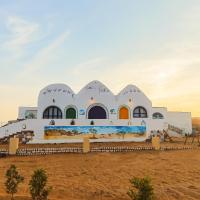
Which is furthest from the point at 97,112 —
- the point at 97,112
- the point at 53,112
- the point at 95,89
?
the point at 53,112

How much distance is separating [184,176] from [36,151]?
13590 mm

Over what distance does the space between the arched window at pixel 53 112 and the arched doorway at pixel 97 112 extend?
4307 millimetres

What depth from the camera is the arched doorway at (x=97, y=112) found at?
38.6 meters

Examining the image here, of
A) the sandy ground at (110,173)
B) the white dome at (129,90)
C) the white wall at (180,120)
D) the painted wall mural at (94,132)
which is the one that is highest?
the white dome at (129,90)

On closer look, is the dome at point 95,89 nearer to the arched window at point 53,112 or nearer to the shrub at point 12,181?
the arched window at point 53,112

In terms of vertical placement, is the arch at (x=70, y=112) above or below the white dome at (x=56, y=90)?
below

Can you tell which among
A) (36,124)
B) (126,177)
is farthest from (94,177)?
(36,124)

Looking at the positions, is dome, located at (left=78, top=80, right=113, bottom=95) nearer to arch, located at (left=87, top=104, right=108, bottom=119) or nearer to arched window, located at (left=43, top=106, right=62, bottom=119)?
arch, located at (left=87, top=104, right=108, bottom=119)

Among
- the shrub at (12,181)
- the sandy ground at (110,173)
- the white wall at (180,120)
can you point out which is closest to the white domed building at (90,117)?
the white wall at (180,120)

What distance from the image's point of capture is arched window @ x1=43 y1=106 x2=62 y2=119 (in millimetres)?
38541

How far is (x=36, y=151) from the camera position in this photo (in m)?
24.7

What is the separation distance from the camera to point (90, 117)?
126ft

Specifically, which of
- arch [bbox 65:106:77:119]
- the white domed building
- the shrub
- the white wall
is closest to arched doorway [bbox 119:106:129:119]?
the white domed building

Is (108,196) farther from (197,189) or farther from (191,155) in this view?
(191,155)
